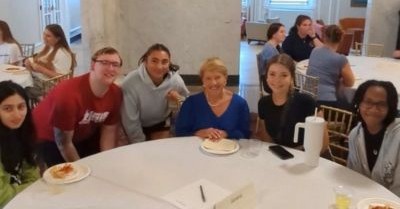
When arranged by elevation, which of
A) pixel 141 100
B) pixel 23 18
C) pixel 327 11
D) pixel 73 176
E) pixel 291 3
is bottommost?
pixel 73 176

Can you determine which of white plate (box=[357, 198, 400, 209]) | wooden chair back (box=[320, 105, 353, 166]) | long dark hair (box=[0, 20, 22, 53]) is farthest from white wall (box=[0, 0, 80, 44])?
white plate (box=[357, 198, 400, 209])

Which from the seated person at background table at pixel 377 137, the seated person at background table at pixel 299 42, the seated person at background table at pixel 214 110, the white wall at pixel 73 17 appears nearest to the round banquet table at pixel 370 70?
the seated person at background table at pixel 299 42

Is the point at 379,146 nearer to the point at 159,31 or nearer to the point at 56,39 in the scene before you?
the point at 56,39

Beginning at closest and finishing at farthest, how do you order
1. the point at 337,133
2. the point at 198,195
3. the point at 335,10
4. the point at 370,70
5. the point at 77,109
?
the point at 198,195 < the point at 77,109 < the point at 337,133 < the point at 370,70 < the point at 335,10

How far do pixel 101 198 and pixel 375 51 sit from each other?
17.5 feet

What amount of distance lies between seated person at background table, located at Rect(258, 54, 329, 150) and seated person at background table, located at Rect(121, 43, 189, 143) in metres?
0.63

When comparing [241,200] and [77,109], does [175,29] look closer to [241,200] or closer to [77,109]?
[77,109]

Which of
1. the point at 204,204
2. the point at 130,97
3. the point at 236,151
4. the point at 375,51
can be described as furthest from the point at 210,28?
the point at 204,204

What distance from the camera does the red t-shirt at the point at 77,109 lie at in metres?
2.50

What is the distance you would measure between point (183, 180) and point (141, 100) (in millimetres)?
1131

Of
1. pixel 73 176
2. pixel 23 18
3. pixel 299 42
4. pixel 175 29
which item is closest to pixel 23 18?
pixel 23 18

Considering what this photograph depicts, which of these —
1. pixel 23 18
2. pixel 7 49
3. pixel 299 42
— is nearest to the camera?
pixel 7 49

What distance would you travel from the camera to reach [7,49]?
15.5 feet

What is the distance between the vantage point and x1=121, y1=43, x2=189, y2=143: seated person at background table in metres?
2.82
